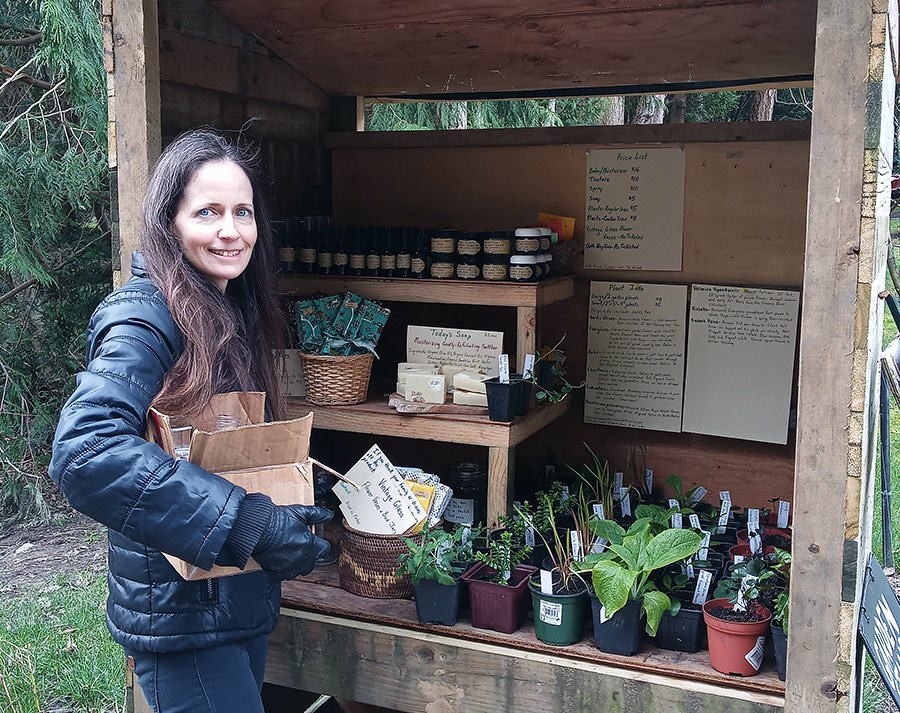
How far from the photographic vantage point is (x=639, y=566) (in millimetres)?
2377

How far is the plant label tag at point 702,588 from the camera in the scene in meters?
2.43

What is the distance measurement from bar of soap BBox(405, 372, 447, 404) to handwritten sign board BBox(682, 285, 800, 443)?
3.05ft

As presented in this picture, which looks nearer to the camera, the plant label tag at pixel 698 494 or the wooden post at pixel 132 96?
the wooden post at pixel 132 96

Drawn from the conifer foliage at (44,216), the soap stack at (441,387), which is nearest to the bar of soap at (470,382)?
the soap stack at (441,387)

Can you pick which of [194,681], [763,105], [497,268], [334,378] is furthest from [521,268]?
[763,105]

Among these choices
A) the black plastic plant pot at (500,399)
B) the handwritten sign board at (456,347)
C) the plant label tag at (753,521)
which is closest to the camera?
the black plastic plant pot at (500,399)

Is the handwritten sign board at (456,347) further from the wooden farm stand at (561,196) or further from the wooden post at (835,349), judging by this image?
the wooden post at (835,349)

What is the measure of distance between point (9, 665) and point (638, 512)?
2.34 m

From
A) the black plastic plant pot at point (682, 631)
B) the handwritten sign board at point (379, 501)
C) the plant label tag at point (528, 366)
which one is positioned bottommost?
the black plastic plant pot at point (682, 631)

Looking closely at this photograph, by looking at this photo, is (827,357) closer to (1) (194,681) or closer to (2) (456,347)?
(2) (456,347)

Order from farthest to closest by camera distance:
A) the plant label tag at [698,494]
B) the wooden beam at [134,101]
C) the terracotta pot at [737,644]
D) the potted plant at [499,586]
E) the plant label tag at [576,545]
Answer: the plant label tag at [698,494], the plant label tag at [576,545], the potted plant at [499,586], the wooden beam at [134,101], the terracotta pot at [737,644]

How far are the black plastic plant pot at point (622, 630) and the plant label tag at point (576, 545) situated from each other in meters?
0.24

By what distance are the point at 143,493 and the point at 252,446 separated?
290 millimetres

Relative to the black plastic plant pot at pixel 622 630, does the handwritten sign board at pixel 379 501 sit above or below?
above
